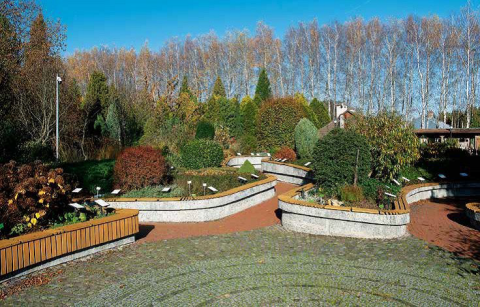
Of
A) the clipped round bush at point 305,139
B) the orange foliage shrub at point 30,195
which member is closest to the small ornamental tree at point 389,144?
the clipped round bush at point 305,139

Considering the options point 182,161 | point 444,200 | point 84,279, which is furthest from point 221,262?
point 444,200

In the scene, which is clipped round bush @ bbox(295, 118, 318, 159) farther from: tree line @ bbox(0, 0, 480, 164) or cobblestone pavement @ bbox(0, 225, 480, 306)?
cobblestone pavement @ bbox(0, 225, 480, 306)

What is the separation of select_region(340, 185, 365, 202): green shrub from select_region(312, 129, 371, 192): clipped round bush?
45 centimetres

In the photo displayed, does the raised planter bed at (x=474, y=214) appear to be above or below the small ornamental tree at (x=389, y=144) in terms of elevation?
below

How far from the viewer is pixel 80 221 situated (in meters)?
7.64

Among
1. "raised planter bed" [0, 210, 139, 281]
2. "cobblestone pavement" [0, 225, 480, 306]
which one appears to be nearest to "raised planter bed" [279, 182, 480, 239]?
"cobblestone pavement" [0, 225, 480, 306]

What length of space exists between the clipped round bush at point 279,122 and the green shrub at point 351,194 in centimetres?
1296

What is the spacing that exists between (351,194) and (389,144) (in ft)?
8.54

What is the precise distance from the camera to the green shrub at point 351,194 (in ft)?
32.6

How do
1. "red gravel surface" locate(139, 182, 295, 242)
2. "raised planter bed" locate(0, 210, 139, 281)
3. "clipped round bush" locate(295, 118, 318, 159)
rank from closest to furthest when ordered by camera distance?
"raised planter bed" locate(0, 210, 139, 281) → "red gravel surface" locate(139, 182, 295, 242) → "clipped round bush" locate(295, 118, 318, 159)

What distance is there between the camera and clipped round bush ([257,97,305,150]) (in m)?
23.6

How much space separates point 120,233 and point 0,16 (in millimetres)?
13246

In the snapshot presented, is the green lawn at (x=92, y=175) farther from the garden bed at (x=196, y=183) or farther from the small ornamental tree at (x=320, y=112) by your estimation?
the small ornamental tree at (x=320, y=112)

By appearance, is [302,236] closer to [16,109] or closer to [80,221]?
[80,221]
